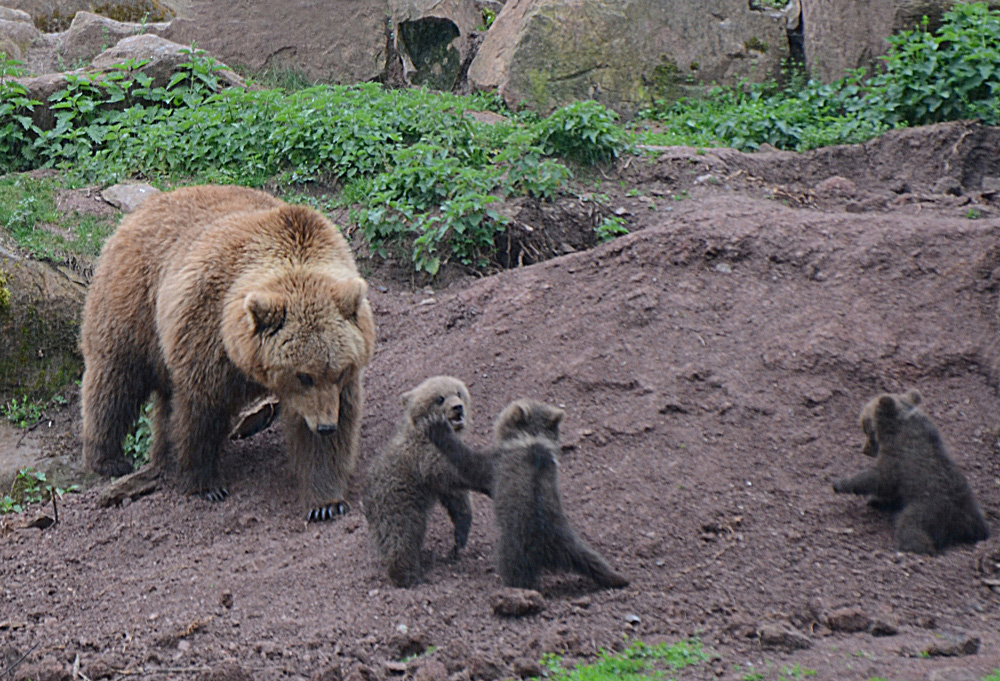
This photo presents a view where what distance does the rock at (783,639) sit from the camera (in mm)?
3553

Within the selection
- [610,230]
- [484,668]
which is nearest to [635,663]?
[484,668]

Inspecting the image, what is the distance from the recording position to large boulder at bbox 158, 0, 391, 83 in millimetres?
13555

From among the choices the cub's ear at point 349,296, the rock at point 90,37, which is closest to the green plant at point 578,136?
the cub's ear at point 349,296

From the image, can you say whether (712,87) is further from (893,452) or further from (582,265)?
(893,452)

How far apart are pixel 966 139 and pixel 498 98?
5.08m

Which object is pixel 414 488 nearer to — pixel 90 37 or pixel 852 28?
pixel 852 28

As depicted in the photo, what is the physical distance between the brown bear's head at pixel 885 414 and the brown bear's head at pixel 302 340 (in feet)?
8.75

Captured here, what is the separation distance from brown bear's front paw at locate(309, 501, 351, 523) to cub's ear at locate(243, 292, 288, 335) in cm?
111

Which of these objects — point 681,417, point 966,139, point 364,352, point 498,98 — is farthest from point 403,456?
point 498,98

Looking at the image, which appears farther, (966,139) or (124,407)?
(966,139)

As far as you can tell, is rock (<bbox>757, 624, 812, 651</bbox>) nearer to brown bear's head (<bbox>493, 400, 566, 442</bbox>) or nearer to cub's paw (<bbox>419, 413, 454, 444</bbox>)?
brown bear's head (<bbox>493, 400, 566, 442</bbox>)

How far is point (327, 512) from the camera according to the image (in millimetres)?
5590

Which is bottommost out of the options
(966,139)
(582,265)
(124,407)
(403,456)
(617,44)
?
(124,407)

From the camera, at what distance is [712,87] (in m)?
11.4
